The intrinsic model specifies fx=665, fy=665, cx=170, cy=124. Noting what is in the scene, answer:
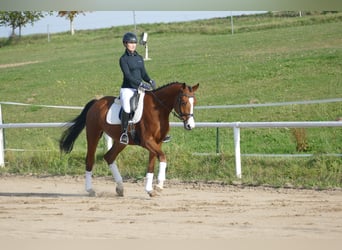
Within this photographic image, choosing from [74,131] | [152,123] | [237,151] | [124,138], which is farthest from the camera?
[74,131]

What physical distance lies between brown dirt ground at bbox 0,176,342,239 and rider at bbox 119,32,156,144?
3.99ft

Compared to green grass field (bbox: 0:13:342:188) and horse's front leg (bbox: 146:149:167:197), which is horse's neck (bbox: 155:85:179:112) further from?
green grass field (bbox: 0:13:342:188)

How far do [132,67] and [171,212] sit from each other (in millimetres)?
2542

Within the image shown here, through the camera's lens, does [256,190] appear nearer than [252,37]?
Yes

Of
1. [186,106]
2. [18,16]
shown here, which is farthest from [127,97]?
[18,16]

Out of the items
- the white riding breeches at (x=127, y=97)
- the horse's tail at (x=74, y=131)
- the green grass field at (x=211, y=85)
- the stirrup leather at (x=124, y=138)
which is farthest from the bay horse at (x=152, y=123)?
the green grass field at (x=211, y=85)

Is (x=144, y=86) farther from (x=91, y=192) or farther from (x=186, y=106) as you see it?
(x=91, y=192)

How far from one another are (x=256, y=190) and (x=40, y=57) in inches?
1092

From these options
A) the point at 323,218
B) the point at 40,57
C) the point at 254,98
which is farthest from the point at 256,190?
the point at 40,57

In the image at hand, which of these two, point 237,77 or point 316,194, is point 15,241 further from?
point 237,77

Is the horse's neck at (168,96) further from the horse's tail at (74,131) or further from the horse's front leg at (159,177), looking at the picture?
the horse's tail at (74,131)

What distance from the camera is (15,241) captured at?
5414 mm

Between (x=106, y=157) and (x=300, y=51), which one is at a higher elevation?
(x=300, y=51)

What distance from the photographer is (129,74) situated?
9.56 meters
